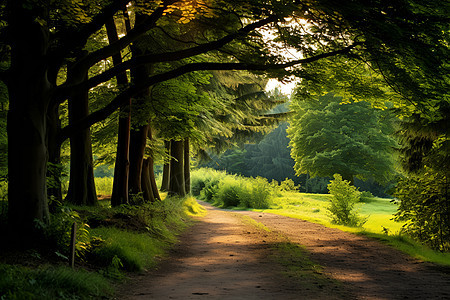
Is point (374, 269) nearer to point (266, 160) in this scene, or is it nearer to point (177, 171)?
point (177, 171)

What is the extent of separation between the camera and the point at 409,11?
8.77 metres

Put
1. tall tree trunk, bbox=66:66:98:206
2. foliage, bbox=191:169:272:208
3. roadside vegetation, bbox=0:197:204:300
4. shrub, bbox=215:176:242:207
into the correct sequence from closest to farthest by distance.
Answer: roadside vegetation, bbox=0:197:204:300
tall tree trunk, bbox=66:66:98:206
foliage, bbox=191:169:272:208
shrub, bbox=215:176:242:207

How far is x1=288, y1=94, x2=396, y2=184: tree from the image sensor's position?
40.9 meters

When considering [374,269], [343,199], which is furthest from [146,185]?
[374,269]

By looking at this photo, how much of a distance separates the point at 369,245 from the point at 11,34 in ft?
34.6

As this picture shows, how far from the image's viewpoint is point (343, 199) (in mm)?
18234

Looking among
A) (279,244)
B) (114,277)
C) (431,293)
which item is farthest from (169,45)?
(431,293)

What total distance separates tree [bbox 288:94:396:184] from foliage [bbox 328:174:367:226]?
2193 centimetres

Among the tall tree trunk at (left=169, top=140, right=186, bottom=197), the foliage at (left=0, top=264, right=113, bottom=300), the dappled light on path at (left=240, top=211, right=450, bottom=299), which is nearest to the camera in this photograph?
the foliage at (left=0, top=264, right=113, bottom=300)

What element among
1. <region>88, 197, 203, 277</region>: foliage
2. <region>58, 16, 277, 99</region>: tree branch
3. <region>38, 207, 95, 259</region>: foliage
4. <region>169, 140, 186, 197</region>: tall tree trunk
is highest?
<region>58, 16, 277, 99</region>: tree branch

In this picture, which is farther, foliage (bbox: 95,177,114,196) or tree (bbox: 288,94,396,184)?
tree (bbox: 288,94,396,184)

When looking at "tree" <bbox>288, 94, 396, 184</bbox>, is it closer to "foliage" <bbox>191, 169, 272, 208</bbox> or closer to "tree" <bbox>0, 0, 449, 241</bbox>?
"foliage" <bbox>191, 169, 272, 208</bbox>

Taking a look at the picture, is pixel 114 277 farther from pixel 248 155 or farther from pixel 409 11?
pixel 248 155

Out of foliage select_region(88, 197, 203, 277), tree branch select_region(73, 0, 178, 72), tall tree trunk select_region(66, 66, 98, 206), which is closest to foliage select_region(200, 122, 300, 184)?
foliage select_region(88, 197, 203, 277)
